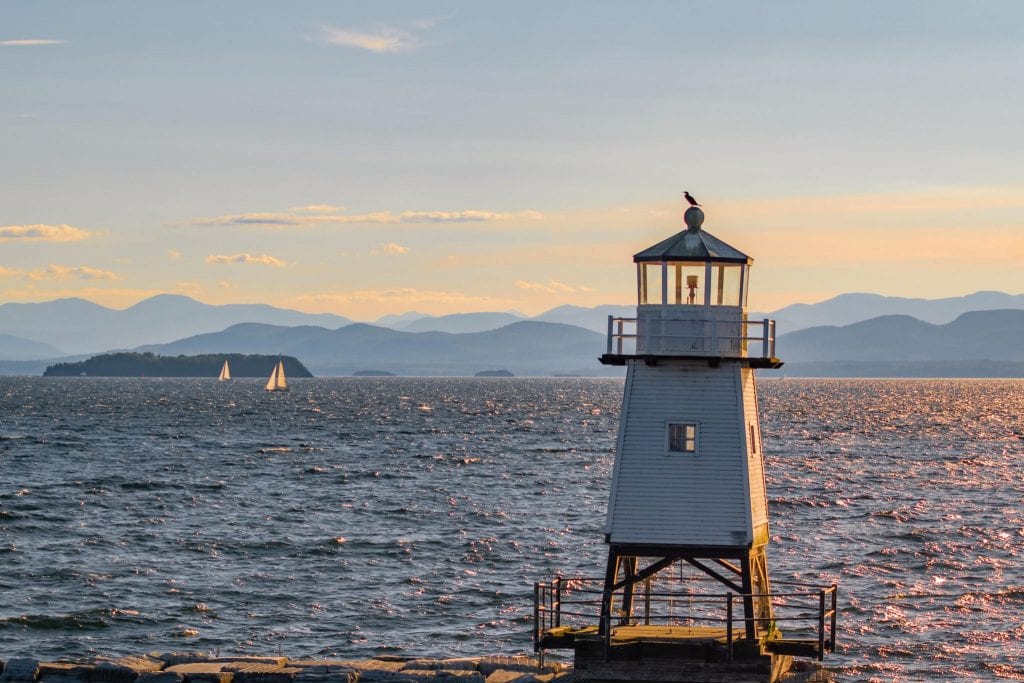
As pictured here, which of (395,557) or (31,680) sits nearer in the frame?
(31,680)

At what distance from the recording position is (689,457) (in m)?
31.1

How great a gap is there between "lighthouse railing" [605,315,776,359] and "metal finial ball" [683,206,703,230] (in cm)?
211

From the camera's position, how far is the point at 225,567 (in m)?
54.6

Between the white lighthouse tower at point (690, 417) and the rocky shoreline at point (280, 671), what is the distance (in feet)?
13.7

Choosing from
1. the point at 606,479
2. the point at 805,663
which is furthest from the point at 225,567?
the point at 606,479

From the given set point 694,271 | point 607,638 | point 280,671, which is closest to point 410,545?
point 280,671

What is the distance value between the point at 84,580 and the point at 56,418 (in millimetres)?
119662

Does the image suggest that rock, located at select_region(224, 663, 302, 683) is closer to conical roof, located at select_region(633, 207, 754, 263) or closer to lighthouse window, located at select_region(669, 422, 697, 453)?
lighthouse window, located at select_region(669, 422, 697, 453)

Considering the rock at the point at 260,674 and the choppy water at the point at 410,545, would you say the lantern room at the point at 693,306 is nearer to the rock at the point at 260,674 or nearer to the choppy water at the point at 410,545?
the rock at the point at 260,674

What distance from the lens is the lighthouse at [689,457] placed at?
101 feet

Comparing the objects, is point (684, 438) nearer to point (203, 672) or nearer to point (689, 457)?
point (689, 457)

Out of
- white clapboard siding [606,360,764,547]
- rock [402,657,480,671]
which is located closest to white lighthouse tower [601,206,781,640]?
white clapboard siding [606,360,764,547]

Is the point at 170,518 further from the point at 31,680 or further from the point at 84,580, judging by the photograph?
the point at 31,680

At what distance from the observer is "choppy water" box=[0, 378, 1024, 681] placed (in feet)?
143
